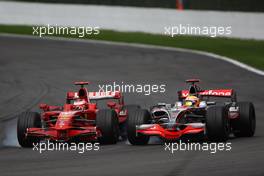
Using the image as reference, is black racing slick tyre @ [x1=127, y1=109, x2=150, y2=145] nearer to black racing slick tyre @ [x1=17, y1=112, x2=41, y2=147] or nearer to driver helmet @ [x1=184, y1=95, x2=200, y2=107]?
driver helmet @ [x1=184, y1=95, x2=200, y2=107]

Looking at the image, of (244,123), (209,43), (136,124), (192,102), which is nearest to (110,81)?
(192,102)

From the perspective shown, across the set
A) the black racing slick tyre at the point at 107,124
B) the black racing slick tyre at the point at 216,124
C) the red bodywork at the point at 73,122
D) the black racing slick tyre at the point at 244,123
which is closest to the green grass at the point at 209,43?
the black racing slick tyre at the point at 244,123

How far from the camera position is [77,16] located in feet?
141

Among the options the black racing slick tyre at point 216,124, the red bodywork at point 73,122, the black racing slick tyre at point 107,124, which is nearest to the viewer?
the black racing slick tyre at point 216,124

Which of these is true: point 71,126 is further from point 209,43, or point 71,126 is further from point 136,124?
point 209,43

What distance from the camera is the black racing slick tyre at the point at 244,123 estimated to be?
662 inches

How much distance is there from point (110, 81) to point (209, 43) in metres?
11.0

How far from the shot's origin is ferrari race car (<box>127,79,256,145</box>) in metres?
15.6

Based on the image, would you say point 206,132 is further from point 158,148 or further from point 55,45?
point 55,45

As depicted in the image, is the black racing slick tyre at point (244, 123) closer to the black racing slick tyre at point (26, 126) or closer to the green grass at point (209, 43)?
the black racing slick tyre at point (26, 126)

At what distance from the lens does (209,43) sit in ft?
121

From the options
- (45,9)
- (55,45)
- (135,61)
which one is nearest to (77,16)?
(45,9)

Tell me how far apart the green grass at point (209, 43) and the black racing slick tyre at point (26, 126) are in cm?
1398

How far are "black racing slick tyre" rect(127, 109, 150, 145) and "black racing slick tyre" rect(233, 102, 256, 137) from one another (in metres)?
1.74
